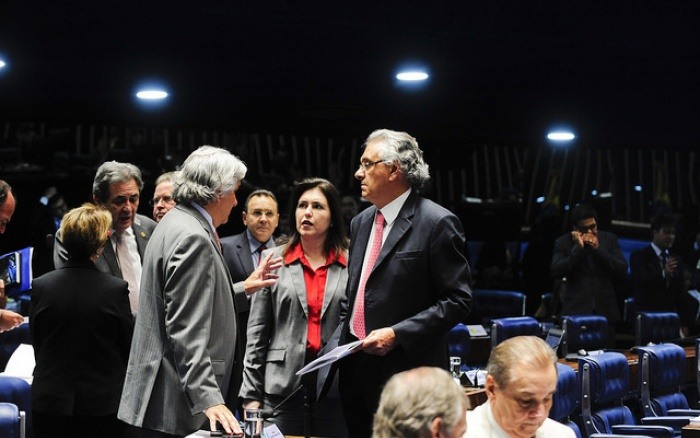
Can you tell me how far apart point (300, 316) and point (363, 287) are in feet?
1.78

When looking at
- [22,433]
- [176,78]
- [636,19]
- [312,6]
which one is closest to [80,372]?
[22,433]

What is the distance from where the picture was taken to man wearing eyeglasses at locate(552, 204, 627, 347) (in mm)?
8211

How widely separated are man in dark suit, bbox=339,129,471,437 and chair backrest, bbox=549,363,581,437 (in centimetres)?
69

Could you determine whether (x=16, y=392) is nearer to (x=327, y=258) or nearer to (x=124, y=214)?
(x=124, y=214)

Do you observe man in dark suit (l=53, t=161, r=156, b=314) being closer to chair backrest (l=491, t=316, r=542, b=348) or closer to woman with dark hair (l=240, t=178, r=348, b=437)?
woman with dark hair (l=240, t=178, r=348, b=437)

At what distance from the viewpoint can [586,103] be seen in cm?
947

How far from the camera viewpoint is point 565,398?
4.37 meters

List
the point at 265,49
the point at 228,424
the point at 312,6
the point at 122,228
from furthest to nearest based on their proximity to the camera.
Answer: the point at 265,49
the point at 312,6
the point at 122,228
the point at 228,424

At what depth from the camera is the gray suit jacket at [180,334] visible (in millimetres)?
3213

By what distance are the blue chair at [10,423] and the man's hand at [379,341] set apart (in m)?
1.07

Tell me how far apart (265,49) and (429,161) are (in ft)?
9.46

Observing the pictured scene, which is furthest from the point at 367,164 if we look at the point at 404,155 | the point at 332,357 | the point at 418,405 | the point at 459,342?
the point at 459,342

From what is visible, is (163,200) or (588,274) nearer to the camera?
(163,200)

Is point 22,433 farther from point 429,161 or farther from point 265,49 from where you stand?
point 429,161
